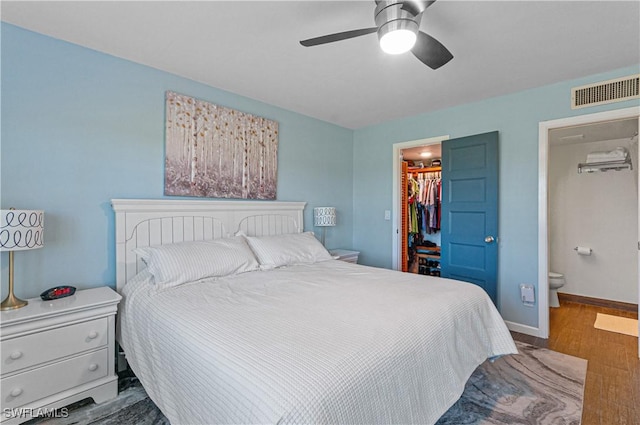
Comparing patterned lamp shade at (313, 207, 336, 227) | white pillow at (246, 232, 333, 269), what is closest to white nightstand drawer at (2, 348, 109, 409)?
white pillow at (246, 232, 333, 269)

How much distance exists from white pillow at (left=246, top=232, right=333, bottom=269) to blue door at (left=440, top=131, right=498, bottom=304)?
1.48 metres

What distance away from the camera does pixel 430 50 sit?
175 cm

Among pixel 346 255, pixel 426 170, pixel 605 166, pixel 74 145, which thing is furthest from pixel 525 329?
pixel 74 145

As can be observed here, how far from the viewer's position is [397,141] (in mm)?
3979

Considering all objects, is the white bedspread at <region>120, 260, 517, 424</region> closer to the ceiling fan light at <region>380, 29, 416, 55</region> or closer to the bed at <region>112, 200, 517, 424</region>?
the bed at <region>112, 200, 517, 424</region>

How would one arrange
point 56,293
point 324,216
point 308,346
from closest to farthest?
1. point 308,346
2. point 56,293
3. point 324,216

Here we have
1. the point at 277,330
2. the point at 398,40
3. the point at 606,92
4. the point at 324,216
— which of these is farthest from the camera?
the point at 324,216

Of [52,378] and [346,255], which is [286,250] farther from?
[52,378]

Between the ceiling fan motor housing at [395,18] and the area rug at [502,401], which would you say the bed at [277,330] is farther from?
the ceiling fan motor housing at [395,18]

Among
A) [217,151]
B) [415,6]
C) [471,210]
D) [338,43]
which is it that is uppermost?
[338,43]

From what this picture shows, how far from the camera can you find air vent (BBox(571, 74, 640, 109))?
2.48 meters

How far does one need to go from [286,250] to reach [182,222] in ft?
3.09

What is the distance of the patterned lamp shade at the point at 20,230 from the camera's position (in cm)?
167

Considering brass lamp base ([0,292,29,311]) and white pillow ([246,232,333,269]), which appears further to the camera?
white pillow ([246,232,333,269])
